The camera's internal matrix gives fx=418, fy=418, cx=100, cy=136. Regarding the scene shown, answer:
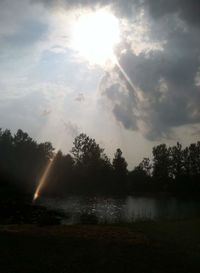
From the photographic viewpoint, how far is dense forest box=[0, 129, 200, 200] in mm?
116500

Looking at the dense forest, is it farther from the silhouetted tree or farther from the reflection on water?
the reflection on water

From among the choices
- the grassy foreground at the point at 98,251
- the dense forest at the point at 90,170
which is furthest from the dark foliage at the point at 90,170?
the grassy foreground at the point at 98,251

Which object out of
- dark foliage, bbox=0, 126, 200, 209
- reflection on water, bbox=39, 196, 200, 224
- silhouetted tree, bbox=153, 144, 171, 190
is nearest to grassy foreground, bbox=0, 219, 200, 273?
reflection on water, bbox=39, 196, 200, 224

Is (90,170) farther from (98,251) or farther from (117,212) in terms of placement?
(98,251)

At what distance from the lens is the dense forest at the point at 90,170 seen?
4587 inches

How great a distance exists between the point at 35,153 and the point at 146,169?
206ft

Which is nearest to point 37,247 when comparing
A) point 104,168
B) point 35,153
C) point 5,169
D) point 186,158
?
point 5,169

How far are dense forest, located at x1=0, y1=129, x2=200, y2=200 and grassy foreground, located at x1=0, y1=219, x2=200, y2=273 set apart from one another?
81.9m

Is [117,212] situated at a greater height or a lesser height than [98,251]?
greater

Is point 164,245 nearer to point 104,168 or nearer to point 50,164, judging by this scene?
point 50,164

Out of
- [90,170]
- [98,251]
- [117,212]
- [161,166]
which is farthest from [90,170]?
[98,251]

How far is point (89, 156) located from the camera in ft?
502

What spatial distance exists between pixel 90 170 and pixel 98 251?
12727 centimetres

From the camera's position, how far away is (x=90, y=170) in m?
145
